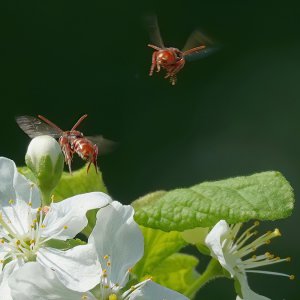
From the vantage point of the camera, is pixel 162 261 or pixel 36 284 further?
pixel 162 261

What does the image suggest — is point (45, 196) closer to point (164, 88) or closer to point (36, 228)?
point (36, 228)

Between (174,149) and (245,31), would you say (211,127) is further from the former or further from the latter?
(245,31)

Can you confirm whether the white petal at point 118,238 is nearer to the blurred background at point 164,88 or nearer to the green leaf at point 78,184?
the green leaf at point 78,184

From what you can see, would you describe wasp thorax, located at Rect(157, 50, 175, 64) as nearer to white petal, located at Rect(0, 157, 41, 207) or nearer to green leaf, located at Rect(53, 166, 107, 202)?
green leaf, located at Rect(53, 166, 107, 202)

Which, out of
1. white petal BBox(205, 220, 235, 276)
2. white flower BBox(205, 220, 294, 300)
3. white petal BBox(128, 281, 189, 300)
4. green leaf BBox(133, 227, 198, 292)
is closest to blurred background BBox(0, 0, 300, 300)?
green leaf BBox(133, 227, 198, 292)

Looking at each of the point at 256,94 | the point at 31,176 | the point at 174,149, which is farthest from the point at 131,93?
the point at 31,176

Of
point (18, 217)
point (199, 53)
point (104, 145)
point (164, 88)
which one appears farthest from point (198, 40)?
point (164, 88)

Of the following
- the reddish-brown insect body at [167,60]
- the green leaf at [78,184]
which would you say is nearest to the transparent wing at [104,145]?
the green leaf at [78,184]
